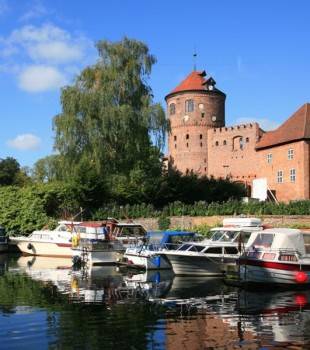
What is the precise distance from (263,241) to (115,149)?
81.4 ft

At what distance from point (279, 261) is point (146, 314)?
8.20 meters

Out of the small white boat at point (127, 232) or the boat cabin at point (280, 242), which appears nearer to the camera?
the boat cabin at point (280, 242)

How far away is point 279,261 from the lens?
2216 cm

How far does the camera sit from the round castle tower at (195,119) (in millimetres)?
75625

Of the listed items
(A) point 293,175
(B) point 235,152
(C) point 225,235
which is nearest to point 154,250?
(C) point 225,235

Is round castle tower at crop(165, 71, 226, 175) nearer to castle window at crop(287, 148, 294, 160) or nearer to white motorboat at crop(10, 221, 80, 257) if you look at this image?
castle window at crop(287, 148, 294, 160)

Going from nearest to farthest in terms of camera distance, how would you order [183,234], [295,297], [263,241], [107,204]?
[295,297] < [263,241] < [183,234] < [107,204]

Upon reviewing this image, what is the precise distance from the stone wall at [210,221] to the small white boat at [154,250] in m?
10.5

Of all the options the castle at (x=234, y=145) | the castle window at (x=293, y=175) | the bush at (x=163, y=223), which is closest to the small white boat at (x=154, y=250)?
the bush at (x=163, y=223)

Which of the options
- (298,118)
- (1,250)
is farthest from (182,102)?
(1,250)

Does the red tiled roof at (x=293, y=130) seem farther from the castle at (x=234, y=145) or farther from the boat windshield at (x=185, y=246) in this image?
the boat windshield at (x=185, y=246)

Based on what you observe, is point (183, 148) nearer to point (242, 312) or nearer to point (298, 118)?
point (298, 118)

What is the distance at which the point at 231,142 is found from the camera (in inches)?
2771

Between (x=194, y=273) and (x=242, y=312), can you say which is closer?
(x=242, y=312)
